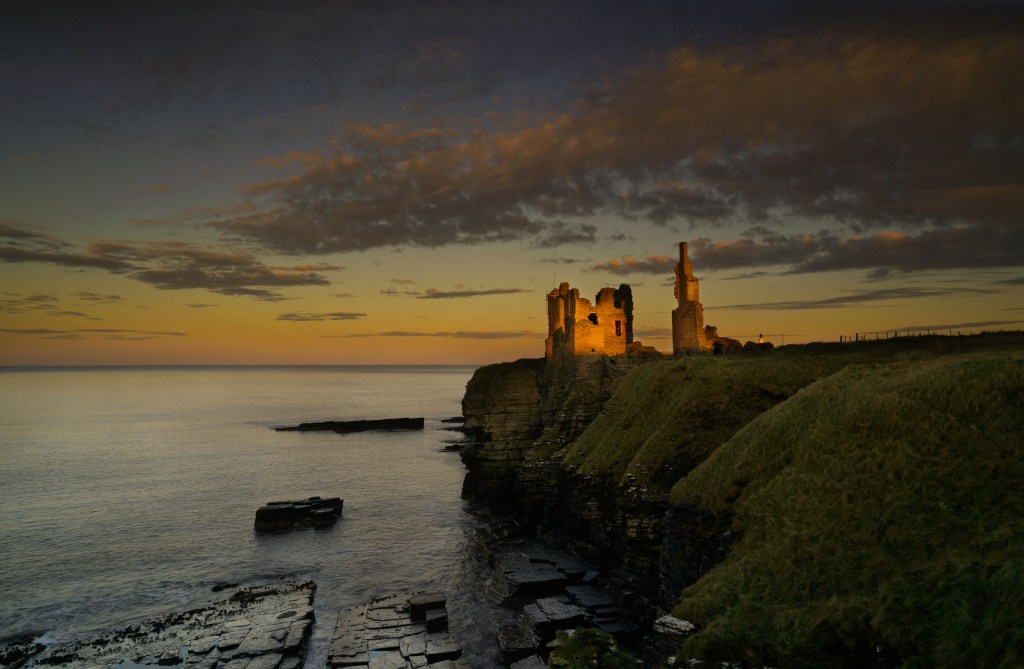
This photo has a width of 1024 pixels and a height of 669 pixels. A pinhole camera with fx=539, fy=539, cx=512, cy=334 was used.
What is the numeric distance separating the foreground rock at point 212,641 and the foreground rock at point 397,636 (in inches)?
94.8

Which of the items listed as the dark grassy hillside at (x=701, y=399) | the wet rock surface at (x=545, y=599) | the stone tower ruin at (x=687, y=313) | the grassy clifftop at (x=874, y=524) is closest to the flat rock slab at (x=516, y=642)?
the wet rock surface at (x=545, y=599)

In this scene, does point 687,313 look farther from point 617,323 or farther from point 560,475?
point 560,475

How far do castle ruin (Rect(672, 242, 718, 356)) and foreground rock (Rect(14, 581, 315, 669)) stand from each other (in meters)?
52.1

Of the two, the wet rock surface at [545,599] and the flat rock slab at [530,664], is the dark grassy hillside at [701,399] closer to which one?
the wet rock surface at [545,599]

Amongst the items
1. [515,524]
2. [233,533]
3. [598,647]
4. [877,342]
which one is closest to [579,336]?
[515,524]

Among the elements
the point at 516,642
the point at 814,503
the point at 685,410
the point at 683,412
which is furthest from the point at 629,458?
the point at 814,503

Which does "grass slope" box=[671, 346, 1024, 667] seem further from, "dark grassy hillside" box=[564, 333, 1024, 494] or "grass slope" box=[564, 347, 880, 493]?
"dark grassy hillside" box=[564, 333, 1024, 494]

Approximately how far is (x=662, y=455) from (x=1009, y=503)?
17.0 m

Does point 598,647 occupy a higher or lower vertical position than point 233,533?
higher

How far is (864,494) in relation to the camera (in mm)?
18594

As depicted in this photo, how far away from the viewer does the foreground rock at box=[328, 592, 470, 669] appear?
27.4 metres

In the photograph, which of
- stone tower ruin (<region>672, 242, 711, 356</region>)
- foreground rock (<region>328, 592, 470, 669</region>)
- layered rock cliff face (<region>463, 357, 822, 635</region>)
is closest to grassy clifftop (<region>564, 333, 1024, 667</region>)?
layered rock cliff face (<region>463, 357, 822, 635</region>)

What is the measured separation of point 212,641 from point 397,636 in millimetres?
10403

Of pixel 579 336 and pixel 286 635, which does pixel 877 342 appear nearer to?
pixel 579 336
